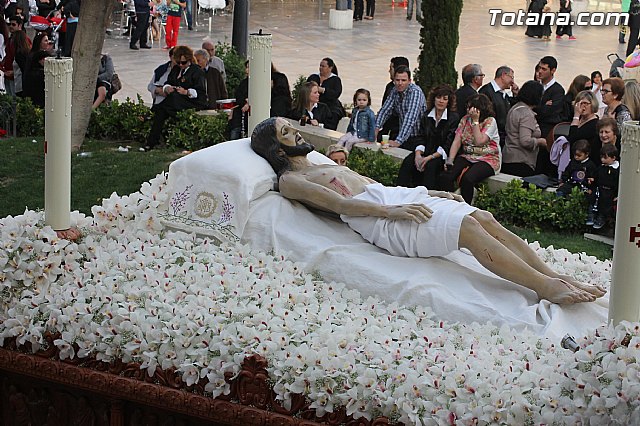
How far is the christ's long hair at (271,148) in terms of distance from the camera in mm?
5918

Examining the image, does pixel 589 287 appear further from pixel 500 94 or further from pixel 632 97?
pixel 500 94

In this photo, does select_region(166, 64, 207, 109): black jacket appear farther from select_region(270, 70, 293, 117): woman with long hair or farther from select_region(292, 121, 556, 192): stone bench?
select_region(292, 121, 556, 192): stone bench

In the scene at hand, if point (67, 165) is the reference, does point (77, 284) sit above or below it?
below

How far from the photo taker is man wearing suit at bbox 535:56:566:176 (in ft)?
32.1

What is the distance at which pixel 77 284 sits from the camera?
505 cm

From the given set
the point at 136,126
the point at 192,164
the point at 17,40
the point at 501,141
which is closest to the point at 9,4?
the point at 17,40

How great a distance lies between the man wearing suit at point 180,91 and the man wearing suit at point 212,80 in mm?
287

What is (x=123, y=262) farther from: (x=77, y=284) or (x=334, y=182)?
(x=334, y=182)

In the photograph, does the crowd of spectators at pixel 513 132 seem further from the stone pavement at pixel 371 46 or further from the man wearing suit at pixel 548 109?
the stone pavement at pixel 371 46

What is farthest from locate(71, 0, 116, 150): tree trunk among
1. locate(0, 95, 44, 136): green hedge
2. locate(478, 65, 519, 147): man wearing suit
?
locate(478, 65, 519, 147): man wearing suit

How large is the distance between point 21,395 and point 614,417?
2639 mm

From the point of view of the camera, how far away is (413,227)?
5406 millimetres

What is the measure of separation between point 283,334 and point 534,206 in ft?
16.0

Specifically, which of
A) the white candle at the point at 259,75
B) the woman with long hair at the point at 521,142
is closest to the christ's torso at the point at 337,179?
the white candle at the point at 259,75
